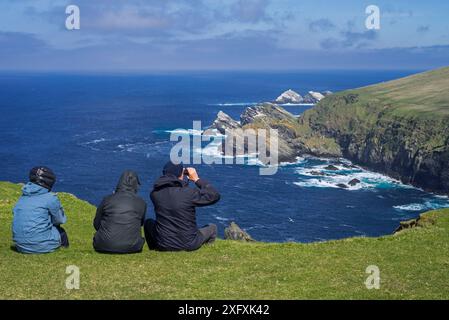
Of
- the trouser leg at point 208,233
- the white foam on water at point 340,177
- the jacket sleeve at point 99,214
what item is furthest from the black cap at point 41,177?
the white foam on water at point 340,177

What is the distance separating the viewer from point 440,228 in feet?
74.8

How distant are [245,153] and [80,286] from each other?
167m

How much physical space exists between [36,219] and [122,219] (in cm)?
272

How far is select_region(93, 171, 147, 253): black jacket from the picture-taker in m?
17.2

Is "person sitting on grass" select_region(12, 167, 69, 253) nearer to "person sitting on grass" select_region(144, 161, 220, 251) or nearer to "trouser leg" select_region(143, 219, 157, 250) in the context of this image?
"trouser leg" select_region(143, 219, 157, 250)

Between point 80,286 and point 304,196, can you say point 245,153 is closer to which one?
point 304,196

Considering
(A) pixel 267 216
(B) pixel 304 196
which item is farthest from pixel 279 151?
(A) pixel 267 216

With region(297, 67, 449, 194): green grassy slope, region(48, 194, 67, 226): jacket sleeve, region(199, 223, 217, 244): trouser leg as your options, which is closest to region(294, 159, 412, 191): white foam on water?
region(297, 67, 449, 194): green grassy slope

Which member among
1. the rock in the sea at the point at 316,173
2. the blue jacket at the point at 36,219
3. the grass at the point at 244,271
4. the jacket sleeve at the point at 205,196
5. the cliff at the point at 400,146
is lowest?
the rock in the sea at the point at 316,173

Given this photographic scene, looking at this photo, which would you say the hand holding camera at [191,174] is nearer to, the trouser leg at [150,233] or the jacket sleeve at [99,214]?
the trouser leg at [150,233]

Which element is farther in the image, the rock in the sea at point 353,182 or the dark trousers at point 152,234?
the rock in the sea at point 353,182

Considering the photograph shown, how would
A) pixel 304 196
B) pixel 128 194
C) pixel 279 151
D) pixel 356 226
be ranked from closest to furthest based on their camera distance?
pixel 128 194
pixel 356 226
pixel 304 196
pixel 279 151

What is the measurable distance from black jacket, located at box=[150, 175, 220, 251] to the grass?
544 millimetres

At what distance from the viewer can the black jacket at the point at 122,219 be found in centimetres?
1716
